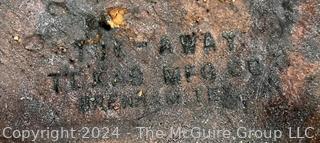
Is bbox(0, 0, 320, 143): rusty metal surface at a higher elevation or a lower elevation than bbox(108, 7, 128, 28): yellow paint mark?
lower

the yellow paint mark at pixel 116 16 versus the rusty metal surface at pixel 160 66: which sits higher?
the yellow paint mark at pixel 116 16

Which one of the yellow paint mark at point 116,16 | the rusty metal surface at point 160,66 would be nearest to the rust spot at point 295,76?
the rusty metal surface at point 160,66

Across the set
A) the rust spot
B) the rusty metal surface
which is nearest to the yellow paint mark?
the rusty metal surface

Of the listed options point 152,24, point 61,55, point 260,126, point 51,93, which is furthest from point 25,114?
point 260,126

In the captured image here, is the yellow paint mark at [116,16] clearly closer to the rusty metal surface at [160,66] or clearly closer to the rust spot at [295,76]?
the rusty metal surface at [160,66]

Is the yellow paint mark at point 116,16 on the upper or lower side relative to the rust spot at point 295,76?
upper

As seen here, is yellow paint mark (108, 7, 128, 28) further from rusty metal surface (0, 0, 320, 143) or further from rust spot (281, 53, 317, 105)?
rust spot (281, 53, 317, 105)

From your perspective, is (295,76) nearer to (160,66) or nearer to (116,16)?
(160,66)

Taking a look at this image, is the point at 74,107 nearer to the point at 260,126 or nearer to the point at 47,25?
the point at 47,25

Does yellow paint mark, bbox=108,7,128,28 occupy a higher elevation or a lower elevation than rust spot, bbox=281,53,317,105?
higher
